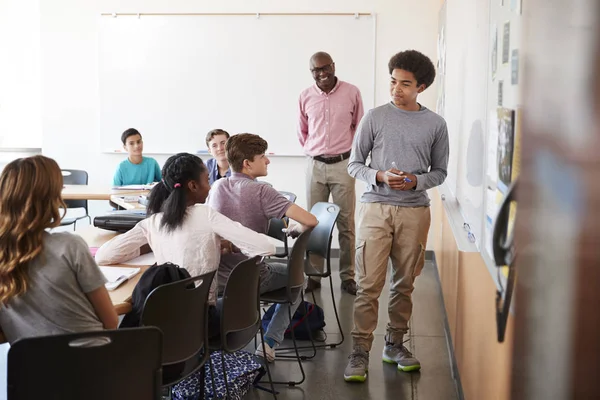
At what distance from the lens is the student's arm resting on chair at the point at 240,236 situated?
262cm

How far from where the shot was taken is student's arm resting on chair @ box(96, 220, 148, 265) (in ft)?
8.82

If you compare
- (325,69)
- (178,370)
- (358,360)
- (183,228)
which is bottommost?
(358,360)

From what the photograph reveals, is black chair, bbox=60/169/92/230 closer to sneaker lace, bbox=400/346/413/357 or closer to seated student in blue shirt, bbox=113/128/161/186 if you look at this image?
seated student in blue shirt, bbox=113/128/161/186

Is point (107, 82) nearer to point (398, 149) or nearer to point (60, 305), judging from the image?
point (398, 149)

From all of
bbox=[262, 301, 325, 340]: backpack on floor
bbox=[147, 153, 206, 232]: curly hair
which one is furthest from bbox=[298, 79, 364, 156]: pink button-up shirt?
bbox=[147, 153, 206, 232]: curly hair

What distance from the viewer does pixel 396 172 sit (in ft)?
9.82

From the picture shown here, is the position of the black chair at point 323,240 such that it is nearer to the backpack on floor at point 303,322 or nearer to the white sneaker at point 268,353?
the backpack on floor at point 303,322

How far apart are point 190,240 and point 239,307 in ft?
1.10

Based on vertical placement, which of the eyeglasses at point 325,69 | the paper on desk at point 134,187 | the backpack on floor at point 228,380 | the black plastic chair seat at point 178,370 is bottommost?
the backpack on floor at point 228,380

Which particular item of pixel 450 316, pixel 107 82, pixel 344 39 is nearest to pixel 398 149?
pixel 450 316

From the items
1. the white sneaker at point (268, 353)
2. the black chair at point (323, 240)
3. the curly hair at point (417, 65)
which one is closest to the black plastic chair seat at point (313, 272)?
the black chair at point (323, 240)

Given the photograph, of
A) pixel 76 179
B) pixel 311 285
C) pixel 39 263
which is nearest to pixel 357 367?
pixel 311 285

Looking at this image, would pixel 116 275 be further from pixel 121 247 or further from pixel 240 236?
pixel 240 236

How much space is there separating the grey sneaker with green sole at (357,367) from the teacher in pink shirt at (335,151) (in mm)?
1682
